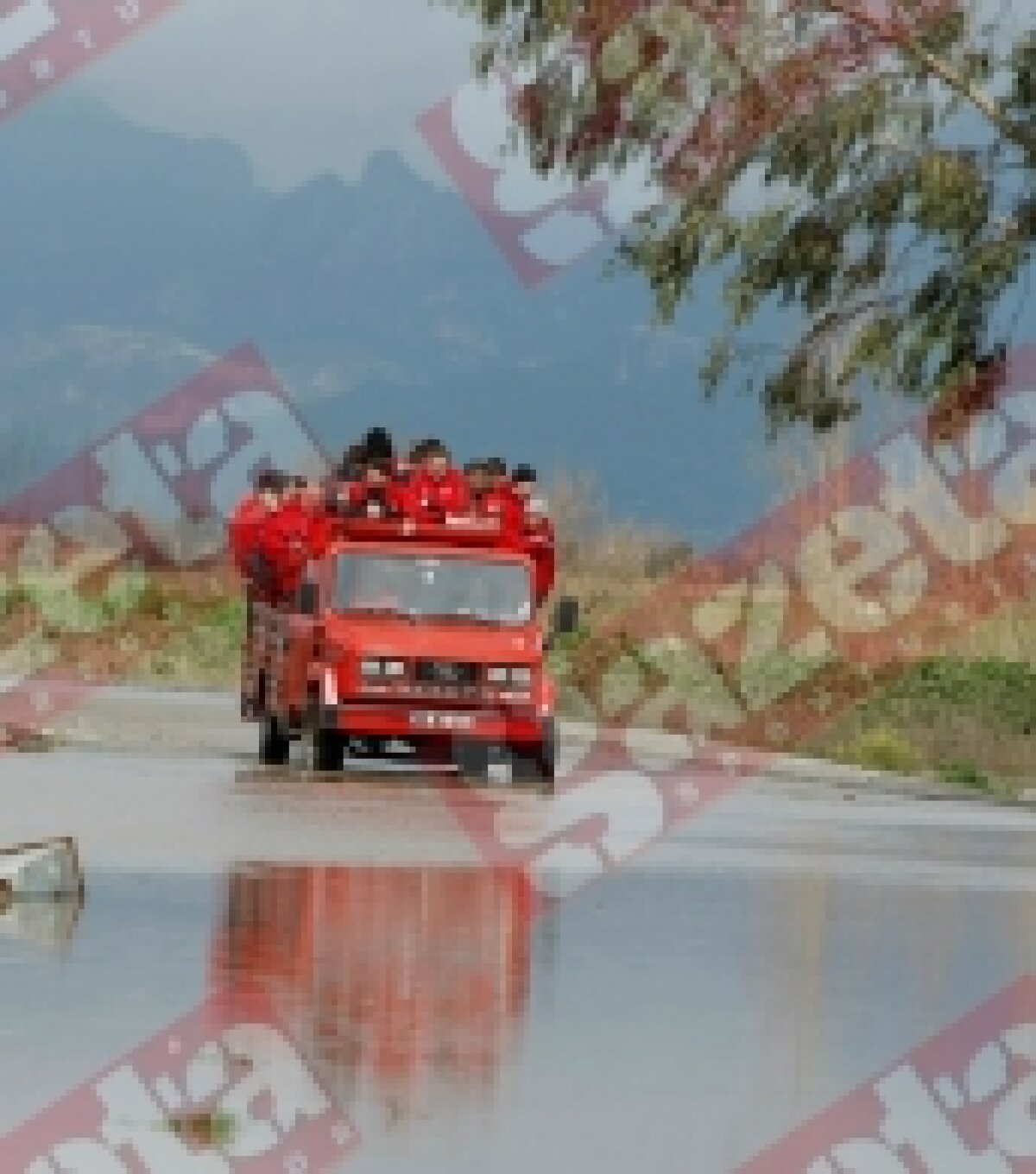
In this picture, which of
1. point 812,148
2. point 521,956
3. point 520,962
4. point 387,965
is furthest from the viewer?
point 812,148

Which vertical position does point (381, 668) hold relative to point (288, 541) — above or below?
below

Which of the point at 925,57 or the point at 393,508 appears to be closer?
the point at 925,57

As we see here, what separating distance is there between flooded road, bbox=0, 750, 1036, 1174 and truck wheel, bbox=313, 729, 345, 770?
4251 mm

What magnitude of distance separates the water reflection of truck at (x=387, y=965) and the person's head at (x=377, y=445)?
1450cm

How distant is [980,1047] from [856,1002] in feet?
5.94

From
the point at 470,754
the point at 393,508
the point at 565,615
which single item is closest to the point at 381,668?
the point at 470,754

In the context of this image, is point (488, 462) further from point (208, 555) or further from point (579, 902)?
point (208, 555)

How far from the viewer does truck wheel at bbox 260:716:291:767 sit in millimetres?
37875

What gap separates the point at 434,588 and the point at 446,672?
1151 millimetres

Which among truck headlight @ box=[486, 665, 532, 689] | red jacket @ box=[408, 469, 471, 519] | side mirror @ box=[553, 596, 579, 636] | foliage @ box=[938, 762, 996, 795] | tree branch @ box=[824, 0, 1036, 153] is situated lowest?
foliage @ box=[938, 762, 996, 795]

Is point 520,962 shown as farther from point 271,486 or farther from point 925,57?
point 271,486

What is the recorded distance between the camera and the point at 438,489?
38.5 meters

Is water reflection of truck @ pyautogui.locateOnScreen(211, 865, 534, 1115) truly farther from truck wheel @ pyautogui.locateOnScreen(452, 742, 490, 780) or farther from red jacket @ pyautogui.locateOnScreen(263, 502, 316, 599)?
red jacket @ pyautogui.locateOnScreen(263, 502, 316, 599)

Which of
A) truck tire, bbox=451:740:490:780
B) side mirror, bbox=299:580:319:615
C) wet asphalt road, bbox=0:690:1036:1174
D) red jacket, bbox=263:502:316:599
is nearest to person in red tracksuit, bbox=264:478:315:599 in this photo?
red jacket, bbox=263:502:316:599
